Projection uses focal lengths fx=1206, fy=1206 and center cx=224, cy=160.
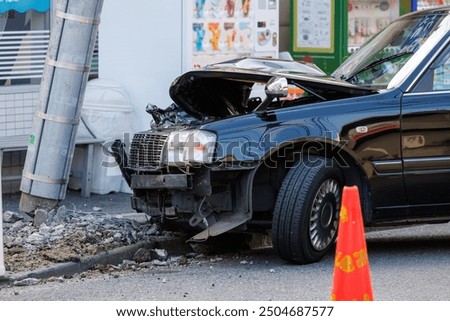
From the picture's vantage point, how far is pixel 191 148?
8.50 m

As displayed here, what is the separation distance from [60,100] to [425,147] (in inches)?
114

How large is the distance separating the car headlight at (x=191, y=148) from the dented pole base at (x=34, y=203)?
5.05 ft

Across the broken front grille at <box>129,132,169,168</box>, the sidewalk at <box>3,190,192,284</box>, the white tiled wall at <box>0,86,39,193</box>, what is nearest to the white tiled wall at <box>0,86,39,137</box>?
the white tiled wall at <box>0,86,39,193</box>

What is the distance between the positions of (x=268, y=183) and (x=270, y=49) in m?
4.86

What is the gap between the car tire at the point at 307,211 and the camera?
8438 millimetres

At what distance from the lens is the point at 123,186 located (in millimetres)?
12391

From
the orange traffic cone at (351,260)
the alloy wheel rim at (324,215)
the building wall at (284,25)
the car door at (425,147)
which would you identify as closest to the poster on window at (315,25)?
the building wall at (284,25)

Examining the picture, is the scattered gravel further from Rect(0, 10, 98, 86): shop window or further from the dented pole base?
Rect(0, 10, 98, 86): shop window

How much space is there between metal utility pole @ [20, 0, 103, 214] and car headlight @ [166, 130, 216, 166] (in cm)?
134

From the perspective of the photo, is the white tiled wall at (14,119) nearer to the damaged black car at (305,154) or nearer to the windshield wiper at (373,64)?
the damaged black car at (305,154)

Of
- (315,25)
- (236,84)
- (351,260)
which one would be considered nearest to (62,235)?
(236,84)

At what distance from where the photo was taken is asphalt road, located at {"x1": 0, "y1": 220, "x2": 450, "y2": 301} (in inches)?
303
